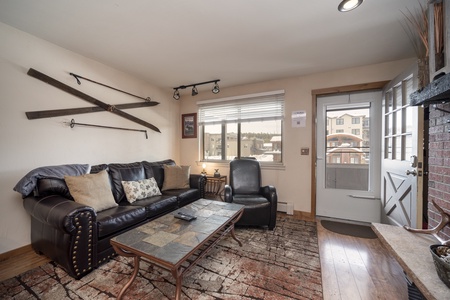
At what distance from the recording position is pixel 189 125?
4.02m

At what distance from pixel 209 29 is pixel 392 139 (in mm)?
2546

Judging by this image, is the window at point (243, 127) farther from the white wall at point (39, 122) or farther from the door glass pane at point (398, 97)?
the white wall at point (39, 122)

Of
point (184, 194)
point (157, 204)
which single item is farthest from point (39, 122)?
point (184, 194)

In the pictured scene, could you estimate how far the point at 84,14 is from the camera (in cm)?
167

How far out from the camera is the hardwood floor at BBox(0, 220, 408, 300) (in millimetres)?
1403

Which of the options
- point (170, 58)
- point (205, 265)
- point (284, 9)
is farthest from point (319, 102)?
point (205, 265)

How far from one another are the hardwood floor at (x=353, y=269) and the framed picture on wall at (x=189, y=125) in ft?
9.42

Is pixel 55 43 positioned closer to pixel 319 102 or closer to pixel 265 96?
pixel 265 96

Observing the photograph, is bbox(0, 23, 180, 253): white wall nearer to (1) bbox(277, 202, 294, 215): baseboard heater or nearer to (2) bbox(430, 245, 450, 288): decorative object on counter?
(1) bbox(277, 202, 294, 215): baseboard heater

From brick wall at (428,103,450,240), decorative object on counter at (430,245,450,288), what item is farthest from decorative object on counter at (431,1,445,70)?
decorative object on counter at (430,245,450,288)

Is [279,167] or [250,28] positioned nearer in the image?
[250,28]

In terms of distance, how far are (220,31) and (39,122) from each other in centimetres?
232

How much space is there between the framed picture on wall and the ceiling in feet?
4.40

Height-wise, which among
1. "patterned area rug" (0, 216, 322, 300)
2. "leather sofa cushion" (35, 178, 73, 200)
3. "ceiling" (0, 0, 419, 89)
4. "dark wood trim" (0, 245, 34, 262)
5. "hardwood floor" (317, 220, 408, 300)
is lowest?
"hardwood floor" (317, 220, 408, 300)
